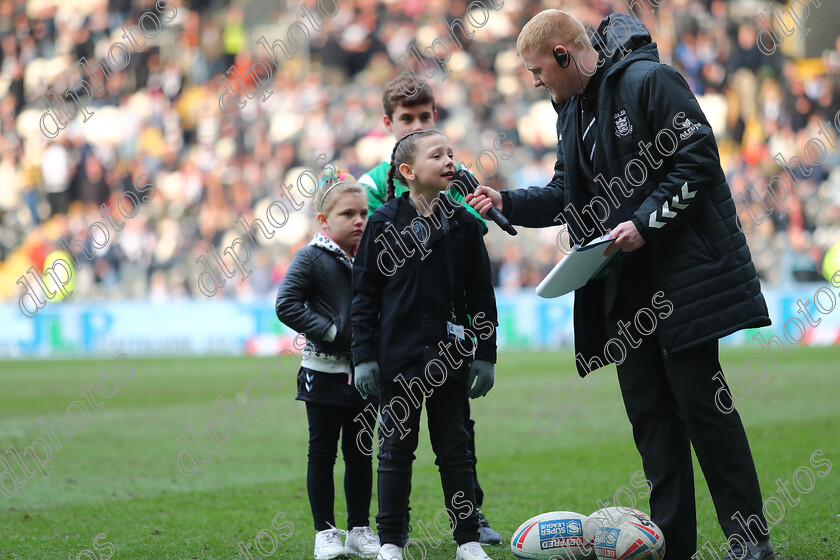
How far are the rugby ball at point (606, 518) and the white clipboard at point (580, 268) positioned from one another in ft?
3.01

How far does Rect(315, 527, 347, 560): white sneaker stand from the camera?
4.27m

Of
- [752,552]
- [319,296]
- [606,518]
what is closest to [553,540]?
[606,518]

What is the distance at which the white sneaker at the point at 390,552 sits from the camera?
386 centimetres

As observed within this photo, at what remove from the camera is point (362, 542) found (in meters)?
4.36

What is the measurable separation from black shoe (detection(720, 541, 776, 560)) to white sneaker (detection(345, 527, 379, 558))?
4.98 feet

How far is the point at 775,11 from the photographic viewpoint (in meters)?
20.1

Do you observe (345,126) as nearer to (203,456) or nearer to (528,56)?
(203,456)

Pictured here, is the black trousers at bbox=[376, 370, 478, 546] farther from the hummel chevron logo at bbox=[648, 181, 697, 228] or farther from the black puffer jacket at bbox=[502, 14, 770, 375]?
the hummel chevron logo at bbox=[648, 181, 697, 228]

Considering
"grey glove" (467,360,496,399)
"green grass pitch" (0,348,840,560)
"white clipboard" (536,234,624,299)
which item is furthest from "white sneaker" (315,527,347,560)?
"white clipboard" (536,234,624,299)

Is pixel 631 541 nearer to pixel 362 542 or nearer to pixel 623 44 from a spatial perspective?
pixel 362 542

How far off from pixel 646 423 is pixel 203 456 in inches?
178

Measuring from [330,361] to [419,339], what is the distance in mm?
725

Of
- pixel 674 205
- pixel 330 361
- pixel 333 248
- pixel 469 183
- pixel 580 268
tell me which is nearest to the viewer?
pixel 674 205

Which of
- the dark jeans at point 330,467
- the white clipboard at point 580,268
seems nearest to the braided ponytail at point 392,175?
the white clipboard at point 580,268
